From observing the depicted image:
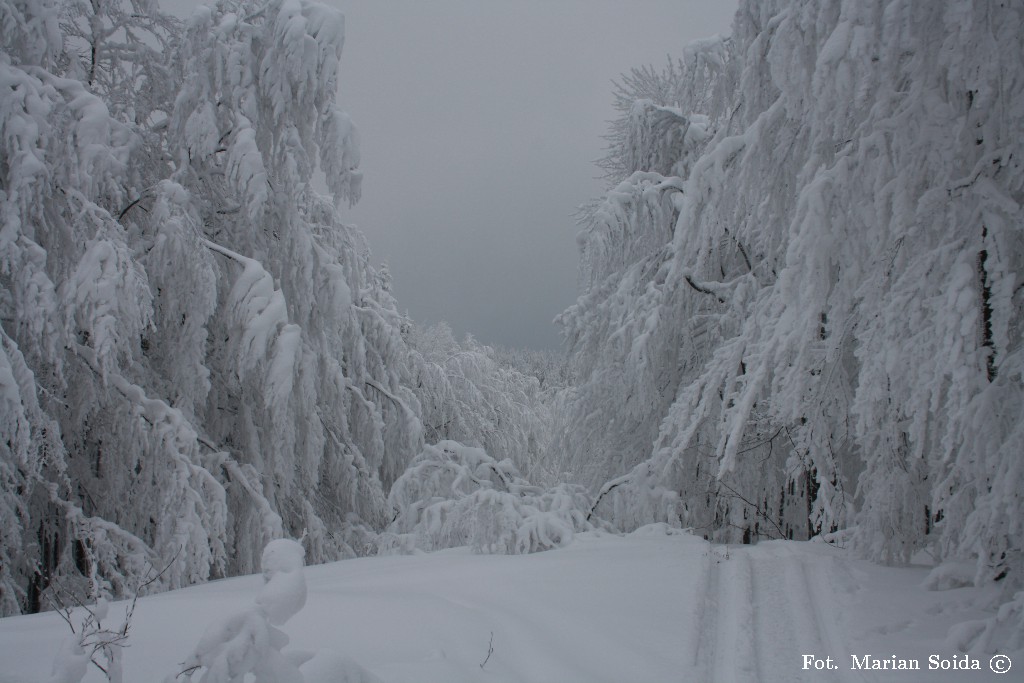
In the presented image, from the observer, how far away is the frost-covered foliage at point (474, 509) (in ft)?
17.6

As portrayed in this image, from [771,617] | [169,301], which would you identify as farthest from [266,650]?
[169,301]

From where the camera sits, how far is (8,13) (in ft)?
16.5

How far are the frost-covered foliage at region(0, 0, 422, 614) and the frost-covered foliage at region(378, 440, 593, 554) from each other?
104 cm

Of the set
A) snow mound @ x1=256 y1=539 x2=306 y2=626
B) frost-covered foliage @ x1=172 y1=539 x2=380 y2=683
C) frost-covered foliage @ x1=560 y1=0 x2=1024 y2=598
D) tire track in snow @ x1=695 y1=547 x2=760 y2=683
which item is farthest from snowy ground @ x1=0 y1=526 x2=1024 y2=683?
snow mound @ x1=256 y1=539 x2=306 y2=626

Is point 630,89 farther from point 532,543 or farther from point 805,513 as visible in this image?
point 532,543

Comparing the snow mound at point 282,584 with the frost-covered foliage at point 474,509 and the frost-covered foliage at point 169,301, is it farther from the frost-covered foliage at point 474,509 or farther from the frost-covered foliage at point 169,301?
the frost-covered foliage at point 474,509

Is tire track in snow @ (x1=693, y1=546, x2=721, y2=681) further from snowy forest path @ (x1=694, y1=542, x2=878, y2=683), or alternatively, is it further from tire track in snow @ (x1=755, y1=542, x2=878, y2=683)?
tire track in snow @ (x1=755, y1=542, x2=878, y2=683)

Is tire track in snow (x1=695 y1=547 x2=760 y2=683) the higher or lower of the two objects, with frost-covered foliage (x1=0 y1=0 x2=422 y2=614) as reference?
lower

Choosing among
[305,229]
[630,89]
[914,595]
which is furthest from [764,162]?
[630,89]

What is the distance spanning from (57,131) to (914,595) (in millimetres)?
6556

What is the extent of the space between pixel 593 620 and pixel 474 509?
257cm

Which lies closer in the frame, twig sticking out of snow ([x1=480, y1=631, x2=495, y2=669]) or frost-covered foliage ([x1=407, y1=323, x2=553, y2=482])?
twig sticking out of snow ([x1=480, y1=631, x2=495, y2=669])

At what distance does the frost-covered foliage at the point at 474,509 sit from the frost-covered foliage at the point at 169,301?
1043mm

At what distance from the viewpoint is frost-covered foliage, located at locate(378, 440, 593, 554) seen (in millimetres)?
5359
